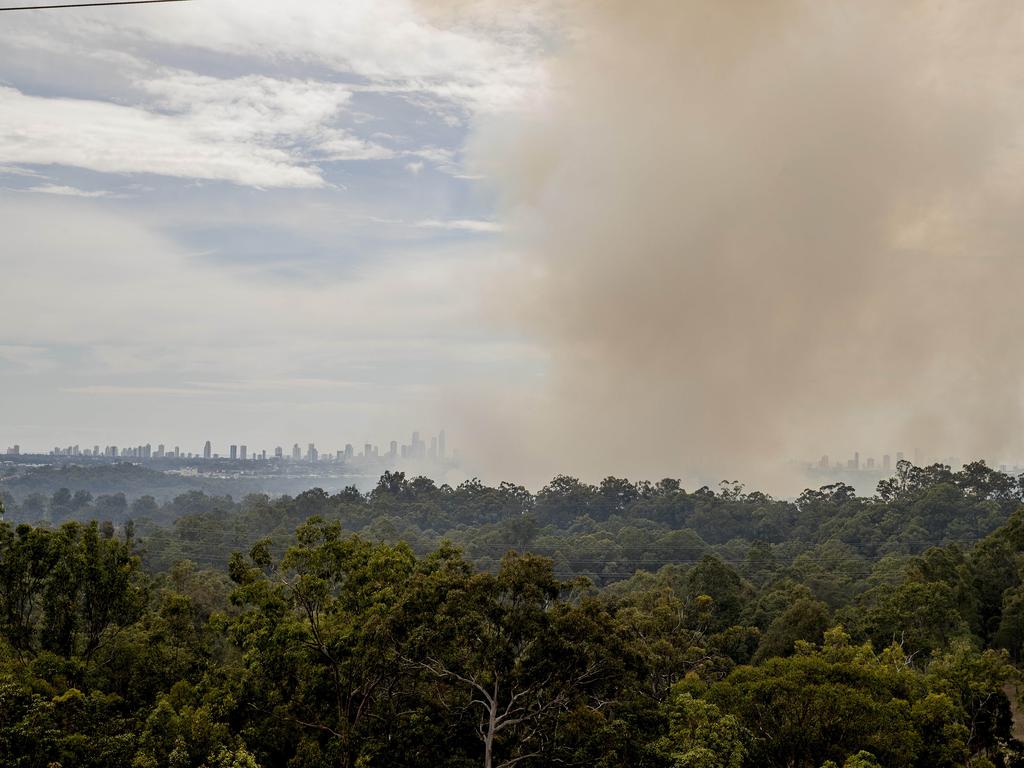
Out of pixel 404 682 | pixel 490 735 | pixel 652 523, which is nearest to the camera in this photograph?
pixel 490 735

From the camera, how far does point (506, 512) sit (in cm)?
12094

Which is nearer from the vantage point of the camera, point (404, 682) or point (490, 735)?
point (490, 735)

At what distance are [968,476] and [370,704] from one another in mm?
90389

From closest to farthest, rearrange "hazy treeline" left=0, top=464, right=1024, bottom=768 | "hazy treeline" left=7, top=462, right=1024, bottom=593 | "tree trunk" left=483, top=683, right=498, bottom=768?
1. "tree trunk" left=483, top=683, right=498, bottom=768
2. "hazy treeline" left=0, top=464, right=1024, bottom=768
3. "hazy treeline" left=7, top=462, right=1024, bottom=593

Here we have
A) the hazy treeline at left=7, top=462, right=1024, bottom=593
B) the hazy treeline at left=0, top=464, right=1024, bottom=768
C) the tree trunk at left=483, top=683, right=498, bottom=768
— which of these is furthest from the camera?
the hazy treeline at left=7, top=462, right=1024, bottom=593

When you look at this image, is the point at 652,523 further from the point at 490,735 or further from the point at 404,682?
the point at 490,735

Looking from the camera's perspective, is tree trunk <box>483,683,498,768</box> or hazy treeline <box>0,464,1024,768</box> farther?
hazy treeline <box>0,464,1024,768</box>

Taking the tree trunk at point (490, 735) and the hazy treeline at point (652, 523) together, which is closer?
the tree trunk at point (490, 735)

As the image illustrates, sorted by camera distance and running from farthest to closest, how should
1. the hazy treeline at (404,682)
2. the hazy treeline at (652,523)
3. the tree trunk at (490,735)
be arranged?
the hazy treeline at (652,523), the hazy treeline at (404,682), the tree trunk at (490,735)

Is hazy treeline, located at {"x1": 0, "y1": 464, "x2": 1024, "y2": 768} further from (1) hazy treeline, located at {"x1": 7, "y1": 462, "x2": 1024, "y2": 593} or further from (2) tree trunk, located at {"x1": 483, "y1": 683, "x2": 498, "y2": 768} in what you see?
(1) hazy treeline, located at {"x1": 7, "y1": 462, "x2": 1024, "y2": 593}

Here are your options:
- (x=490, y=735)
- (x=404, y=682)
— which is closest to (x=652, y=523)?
(x=404, y=682)

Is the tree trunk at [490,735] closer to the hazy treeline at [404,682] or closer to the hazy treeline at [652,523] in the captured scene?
the hazy treeline at [404,682]

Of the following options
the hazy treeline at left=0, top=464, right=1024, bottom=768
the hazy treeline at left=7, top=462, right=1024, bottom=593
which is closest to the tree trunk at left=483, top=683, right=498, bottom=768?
the hazy treeline at left=0, top=464, right=1024, bottom=768

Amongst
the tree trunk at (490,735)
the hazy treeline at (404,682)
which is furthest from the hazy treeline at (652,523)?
the tree trunk at (490,735)
